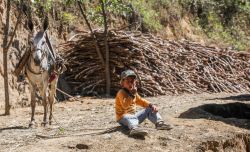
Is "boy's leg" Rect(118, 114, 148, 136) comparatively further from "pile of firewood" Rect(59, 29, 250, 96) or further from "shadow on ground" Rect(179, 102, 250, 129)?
"pile of firewood" Rect(59, 29, 250, 96)

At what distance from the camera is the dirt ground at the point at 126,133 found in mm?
7715

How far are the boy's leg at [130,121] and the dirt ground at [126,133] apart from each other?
149 millimetres

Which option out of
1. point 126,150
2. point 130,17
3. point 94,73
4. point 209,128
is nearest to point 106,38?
point 94,73

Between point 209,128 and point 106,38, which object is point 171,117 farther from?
point 106,38

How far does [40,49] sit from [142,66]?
282 inches

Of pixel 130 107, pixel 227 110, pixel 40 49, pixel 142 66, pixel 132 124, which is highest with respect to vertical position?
pixel 40 49

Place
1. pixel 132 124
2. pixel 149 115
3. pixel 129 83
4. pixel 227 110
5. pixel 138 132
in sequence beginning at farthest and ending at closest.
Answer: pixel 227 110 → pixel 149 115 → pixel 129 83 → pixel 132 124 → pixel 138 132

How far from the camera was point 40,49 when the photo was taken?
378 inches

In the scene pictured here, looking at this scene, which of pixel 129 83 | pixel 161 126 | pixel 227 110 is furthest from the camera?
pixel 227 110

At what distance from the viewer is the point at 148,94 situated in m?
16.3

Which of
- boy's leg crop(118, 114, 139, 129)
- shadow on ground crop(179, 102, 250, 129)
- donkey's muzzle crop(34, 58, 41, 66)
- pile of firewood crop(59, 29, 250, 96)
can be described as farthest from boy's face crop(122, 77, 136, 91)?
pile of firewood crop(59, 29, 250, 96)

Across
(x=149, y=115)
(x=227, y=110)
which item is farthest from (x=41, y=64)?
(x=227, y=110)

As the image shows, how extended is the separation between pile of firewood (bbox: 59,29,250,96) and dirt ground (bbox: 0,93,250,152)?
3934 mm

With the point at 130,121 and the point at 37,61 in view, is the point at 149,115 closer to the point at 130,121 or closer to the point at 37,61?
the point at 130,121
